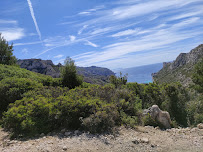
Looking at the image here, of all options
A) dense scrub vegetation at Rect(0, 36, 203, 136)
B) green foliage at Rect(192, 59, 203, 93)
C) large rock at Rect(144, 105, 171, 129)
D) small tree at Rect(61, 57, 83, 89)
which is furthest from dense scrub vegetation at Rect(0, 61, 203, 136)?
small tree at Rect(61, 57, 83, 89)

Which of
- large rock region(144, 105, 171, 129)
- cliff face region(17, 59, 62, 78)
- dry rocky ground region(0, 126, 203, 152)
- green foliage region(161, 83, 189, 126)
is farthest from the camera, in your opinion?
cliff face region(17, 59, 62, 78)

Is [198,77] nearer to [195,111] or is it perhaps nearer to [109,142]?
[195,111]

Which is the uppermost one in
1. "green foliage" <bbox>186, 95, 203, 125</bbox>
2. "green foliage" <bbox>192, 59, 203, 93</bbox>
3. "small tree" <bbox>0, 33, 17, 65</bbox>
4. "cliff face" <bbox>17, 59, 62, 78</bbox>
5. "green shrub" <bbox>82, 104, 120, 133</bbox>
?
"cliff face" <bbox>17, 59, 62, 78</bbox>

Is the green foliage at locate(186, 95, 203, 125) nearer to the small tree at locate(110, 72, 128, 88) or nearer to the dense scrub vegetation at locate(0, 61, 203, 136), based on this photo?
the dense scrub vegetation at locate(0, 61, 203, 136)

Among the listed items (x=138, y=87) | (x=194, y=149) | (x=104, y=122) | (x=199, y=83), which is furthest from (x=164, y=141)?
(x=199, y=83)

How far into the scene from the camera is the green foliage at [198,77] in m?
10.4

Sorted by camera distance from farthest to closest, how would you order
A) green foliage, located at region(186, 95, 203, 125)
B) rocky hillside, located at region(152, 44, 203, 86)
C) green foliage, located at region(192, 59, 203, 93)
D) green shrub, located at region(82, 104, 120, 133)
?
1. rocky hillside, located at region(152, 44, 203, 86)
2. green foliage, located at region(192, 59, 203, 93)
3. green foliage, located at region(186, 95, 203, 125)
4. green shrub, located at region(82, 104, 120, 133)

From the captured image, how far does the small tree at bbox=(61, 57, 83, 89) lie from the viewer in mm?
12602

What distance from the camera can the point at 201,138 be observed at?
524 cm

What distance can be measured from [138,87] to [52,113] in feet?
24.0

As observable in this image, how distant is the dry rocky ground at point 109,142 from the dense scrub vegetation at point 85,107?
433 mm

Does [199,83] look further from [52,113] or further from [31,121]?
[31,121]

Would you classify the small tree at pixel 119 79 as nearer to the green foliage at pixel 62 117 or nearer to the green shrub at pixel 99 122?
the green foliage at pixel 62 117

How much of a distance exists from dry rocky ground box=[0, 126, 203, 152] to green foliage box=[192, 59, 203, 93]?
18.6ft
